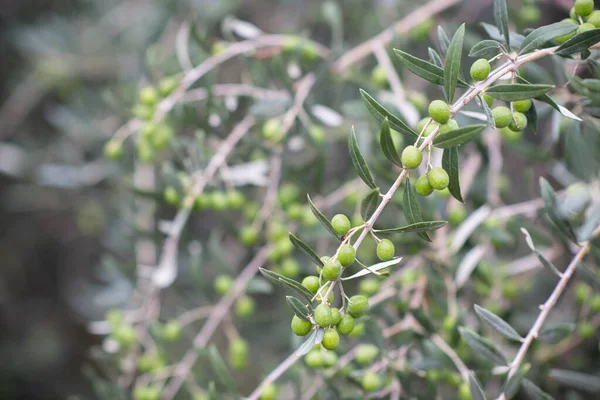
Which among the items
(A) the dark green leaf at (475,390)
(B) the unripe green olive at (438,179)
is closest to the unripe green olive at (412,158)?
(B) the unripe green olive at (438,179)

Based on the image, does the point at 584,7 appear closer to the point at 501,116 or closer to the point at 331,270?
the point at 501,116

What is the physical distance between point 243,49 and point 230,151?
0.25 meters

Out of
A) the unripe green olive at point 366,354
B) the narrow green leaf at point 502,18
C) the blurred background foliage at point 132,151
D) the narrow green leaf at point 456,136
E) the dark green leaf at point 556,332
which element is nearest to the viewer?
the narrow green leaf at point 456,136

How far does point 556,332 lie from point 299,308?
471 millimetres

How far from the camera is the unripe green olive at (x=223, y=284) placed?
119 centimetres

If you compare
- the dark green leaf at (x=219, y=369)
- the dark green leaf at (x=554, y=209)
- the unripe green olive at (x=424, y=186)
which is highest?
the unripe green olive at (x=424, y=186)

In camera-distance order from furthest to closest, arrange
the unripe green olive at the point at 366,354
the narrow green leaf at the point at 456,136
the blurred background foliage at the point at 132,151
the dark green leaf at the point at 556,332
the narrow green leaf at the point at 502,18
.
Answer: the blurred background foliage at the point at 132,151
the unripe green olive at the point at 366,354
the dark green leaf at the point at 556,332
the narrow green leaf at the point at 502,18
the narrow green leaf at the point at 456,136

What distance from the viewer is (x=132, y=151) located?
136 centimetres

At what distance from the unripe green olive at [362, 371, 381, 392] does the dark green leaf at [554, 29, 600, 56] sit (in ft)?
1.94

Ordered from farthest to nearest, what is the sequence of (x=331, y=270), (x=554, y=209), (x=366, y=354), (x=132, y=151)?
(x=132, y=151) < (x=366, y=354) < (x=554, y=209) < (x=331, y=270)

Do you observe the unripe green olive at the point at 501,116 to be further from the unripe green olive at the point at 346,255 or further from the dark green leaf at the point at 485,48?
the unripe green olive at the point at 346,255

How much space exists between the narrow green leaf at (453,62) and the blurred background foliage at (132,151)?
31 centimetres

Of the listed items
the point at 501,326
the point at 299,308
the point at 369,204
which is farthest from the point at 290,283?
the point at 501,326

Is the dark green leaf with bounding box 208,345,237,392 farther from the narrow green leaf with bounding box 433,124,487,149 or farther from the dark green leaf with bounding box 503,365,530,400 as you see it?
the narrow green leaf with bounding box 433,124,487,149
